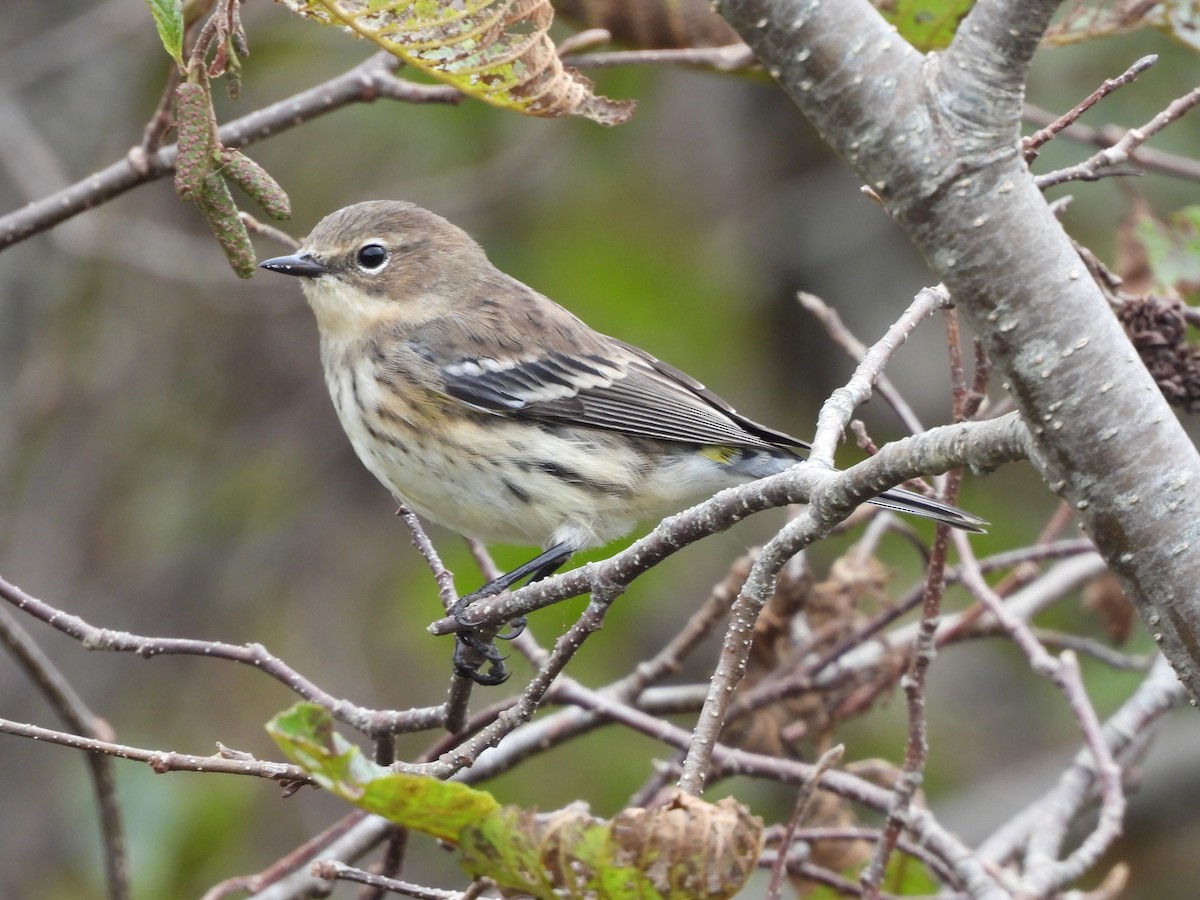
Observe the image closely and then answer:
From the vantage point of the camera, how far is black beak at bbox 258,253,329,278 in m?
3.96

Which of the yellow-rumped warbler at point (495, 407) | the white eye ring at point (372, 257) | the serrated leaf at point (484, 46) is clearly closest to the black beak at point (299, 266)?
the yellow-rumped warbler at point (495, 407)

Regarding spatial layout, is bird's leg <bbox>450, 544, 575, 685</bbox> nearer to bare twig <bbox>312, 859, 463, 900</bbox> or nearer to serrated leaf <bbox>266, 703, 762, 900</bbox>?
bare twig <bbox>312, 859, 463, 900</bbox>

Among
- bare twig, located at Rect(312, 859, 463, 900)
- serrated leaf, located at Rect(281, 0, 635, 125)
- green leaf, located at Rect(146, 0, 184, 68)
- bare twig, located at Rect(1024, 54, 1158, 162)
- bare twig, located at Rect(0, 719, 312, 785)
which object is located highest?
serrated leaf, located at Rect(281, 0, 635, 125)

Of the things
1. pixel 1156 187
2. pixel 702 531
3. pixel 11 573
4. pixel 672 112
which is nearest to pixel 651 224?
pixel 672 112

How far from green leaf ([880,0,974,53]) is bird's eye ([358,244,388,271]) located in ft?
5.57

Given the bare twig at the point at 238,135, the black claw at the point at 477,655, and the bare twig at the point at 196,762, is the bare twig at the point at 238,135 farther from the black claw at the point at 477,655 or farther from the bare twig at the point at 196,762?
the bare twig at the point at 196,762

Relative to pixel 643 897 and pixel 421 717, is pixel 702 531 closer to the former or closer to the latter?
pixel 643 897

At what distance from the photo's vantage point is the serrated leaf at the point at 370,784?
5.15ft

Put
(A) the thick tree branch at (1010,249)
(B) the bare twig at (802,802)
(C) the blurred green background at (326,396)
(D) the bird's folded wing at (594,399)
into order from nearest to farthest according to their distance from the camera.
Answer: (A) the thick tree branch at (1010,249), (B) the bare twig at (802,802), (D) the bird's folded wing at (594,399), (C) the blurred green background at (326,396)

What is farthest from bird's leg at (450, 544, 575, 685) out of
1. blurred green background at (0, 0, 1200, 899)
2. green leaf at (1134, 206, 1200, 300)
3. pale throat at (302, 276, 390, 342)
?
green leaf at (1134, 206, 1200, 300)

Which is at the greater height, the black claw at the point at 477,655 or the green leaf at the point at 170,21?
the green leaf at the point at 170,21

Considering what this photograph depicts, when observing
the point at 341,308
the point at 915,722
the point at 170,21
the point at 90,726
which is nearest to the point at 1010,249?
the point at 915,722

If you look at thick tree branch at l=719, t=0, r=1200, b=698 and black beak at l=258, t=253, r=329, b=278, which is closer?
thick tree branch at l=719, t=0, r=1200, b=698

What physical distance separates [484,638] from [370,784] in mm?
1441
